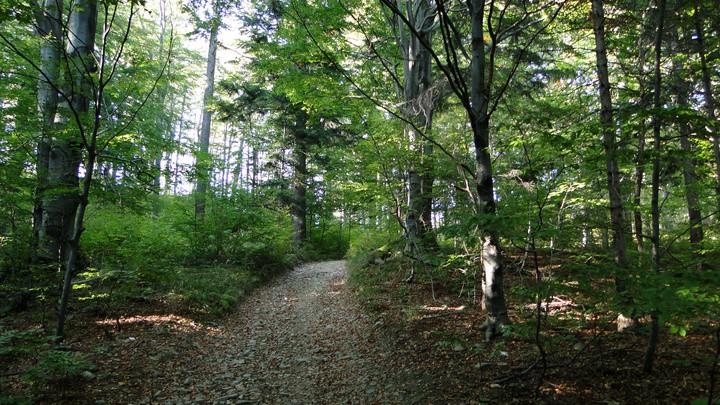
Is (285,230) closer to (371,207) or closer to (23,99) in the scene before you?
(371,207)

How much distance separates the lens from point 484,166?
4.82 m

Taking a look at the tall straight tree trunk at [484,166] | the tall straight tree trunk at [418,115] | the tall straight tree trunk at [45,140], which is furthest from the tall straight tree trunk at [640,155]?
the tall straight tree trunk at [45,140]

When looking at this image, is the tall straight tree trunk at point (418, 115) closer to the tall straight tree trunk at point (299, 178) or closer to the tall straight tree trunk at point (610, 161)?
the tall straight tree trunk at point (610, 161)

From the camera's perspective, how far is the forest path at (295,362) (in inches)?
185

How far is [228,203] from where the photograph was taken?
12.3 meters

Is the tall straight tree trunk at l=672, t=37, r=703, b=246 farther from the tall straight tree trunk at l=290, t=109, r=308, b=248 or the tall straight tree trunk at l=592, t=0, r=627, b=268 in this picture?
the tall straight tree trunk at l=290, t=109, r=308, b=248

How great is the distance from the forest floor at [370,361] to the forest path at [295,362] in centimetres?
2

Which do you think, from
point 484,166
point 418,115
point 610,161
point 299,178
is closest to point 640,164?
point 610,161

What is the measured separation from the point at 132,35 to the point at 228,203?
49.4 ft

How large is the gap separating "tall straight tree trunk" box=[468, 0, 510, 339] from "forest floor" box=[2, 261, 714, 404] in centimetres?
46

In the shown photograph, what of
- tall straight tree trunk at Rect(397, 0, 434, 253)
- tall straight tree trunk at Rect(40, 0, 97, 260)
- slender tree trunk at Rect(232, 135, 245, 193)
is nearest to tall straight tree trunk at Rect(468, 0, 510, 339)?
tall straight tree trunk at Rect(397, 0, 434, 253)

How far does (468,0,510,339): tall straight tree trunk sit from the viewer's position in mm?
4738

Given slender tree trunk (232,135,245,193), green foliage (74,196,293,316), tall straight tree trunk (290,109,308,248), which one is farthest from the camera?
tall straight tree trunk (290,109,308,248)

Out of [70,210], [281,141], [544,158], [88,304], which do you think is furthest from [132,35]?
[544,158]
